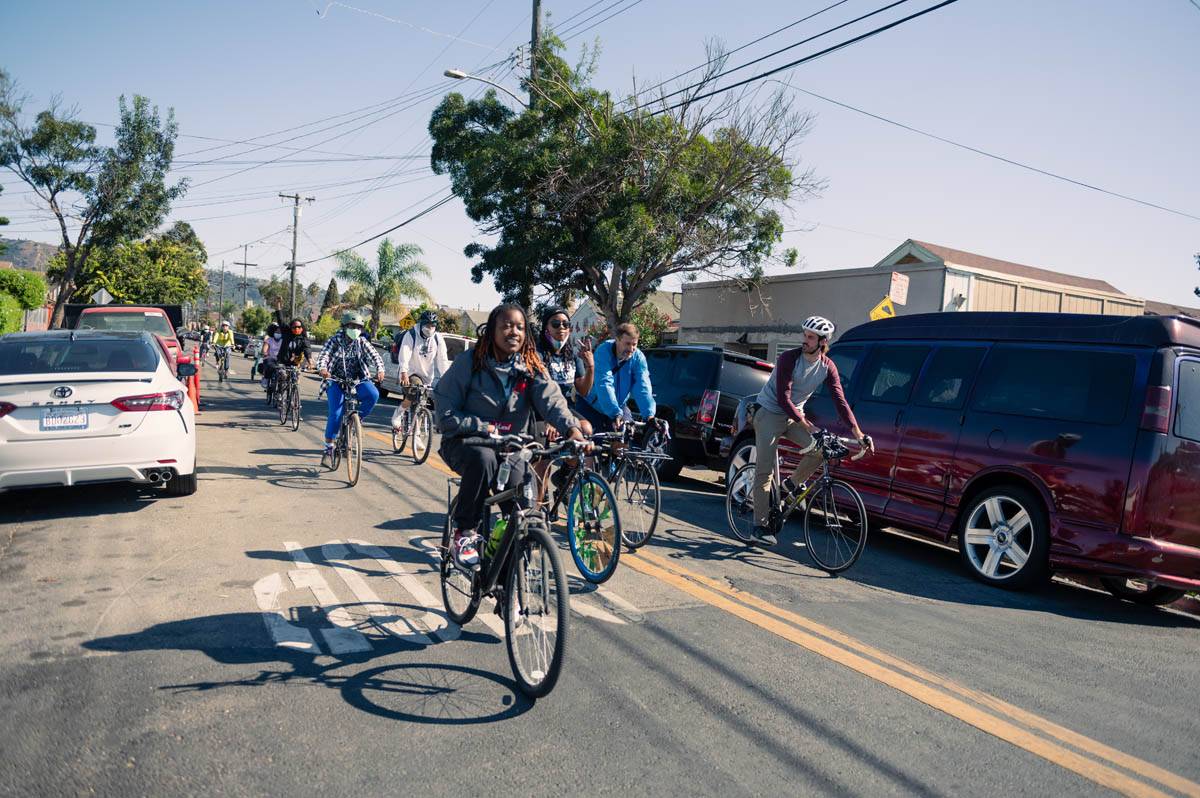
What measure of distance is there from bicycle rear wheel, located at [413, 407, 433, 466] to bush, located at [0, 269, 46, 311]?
89.3 ft

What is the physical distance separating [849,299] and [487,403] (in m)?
18.3

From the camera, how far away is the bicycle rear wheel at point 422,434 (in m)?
10.7

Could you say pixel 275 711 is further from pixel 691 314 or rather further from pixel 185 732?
pixel 691 314

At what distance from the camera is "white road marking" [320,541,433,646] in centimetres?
451

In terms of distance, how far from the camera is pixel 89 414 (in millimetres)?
6703

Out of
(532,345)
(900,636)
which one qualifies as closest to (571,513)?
(532,345)

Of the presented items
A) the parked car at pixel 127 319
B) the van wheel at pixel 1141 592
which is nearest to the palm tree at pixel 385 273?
the parked car at pixel 127 319

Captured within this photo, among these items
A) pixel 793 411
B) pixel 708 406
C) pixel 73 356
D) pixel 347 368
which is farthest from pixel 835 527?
pixel 73 356

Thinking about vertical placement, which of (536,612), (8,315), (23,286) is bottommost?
(536,612)

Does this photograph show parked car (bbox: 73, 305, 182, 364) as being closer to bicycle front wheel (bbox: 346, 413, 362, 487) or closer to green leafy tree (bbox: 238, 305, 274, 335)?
bicycle front wheel (bbox: 346, 413, 362, 487)

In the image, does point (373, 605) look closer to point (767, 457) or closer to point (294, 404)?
point (767, 457)

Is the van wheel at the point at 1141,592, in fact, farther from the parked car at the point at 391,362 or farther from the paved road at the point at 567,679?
the parked car at the point at 391,362

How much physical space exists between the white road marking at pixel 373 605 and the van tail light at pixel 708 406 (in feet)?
18.2

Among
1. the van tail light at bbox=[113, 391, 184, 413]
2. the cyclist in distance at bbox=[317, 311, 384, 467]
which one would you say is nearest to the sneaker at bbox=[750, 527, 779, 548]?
the cyclist in distance at bbox=[317, 311, 384, 467]
